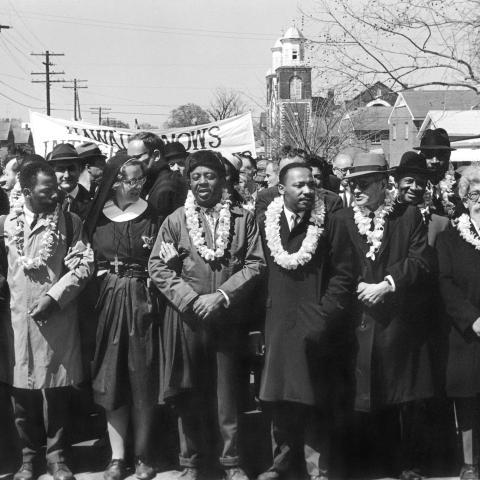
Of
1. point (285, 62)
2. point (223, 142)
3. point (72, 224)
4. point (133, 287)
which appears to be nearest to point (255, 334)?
point (133, 287)

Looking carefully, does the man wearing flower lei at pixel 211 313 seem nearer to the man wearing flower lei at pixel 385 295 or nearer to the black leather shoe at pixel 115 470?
the black leather shoe at pixel 115 470

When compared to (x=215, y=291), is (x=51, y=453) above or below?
below

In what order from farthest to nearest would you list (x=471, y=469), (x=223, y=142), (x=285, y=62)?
(x=285, y=62)
(x=223, y=142)
(x=471, y=469)

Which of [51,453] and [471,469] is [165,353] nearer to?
[51,453]

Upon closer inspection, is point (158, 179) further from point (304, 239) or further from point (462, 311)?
point (462, 311)

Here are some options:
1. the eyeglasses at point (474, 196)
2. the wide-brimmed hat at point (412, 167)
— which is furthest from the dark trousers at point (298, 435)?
the wide-brimmed hat at point (412, 167)

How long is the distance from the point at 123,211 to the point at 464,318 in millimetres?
2404

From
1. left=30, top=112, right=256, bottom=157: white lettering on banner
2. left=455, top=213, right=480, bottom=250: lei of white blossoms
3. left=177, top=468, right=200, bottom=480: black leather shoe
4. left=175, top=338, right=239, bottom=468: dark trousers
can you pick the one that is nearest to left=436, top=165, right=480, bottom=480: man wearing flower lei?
left=455, top=213, right=480, bottom=250: lei of white blossoms

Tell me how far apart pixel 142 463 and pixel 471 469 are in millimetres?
2165

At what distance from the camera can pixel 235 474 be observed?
221 inches

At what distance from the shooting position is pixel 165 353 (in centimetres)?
572

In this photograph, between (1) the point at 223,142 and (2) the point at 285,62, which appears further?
(2) the point at 285,62

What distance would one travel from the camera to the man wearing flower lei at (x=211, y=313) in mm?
5598

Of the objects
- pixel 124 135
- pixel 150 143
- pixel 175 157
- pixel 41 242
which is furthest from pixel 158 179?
pixel 124 135
